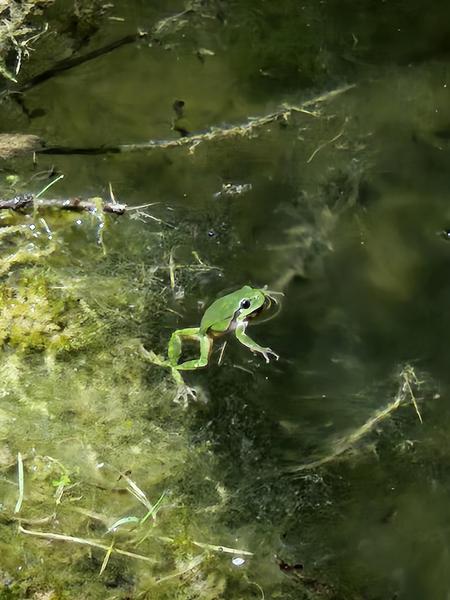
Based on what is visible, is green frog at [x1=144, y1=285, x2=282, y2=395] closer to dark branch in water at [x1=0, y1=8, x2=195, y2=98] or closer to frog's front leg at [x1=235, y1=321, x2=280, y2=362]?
frog's front leg at [x1=235, y1=321, x2=280, y2=362]

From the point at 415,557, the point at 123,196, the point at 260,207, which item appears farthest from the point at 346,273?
the point at 415,557

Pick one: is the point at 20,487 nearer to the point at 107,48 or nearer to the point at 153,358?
the point at 153,358

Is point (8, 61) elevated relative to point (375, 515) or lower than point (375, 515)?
elevated

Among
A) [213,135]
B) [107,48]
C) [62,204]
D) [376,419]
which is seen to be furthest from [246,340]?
[107,48]

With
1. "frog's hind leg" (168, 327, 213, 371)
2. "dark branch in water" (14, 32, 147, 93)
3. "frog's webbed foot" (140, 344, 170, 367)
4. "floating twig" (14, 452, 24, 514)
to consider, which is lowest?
"floating twig" (14, 452, 24, 514)

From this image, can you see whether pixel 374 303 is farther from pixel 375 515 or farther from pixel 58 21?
pixel 58 21

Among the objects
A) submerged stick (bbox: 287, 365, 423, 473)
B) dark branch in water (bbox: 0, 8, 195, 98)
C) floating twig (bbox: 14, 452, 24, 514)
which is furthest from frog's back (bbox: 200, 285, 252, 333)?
dark branch in water (bbox: 0, 8, 195, 98)

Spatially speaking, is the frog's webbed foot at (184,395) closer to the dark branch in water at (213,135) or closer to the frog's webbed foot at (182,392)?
the frog's webbed foot at (182,392)
